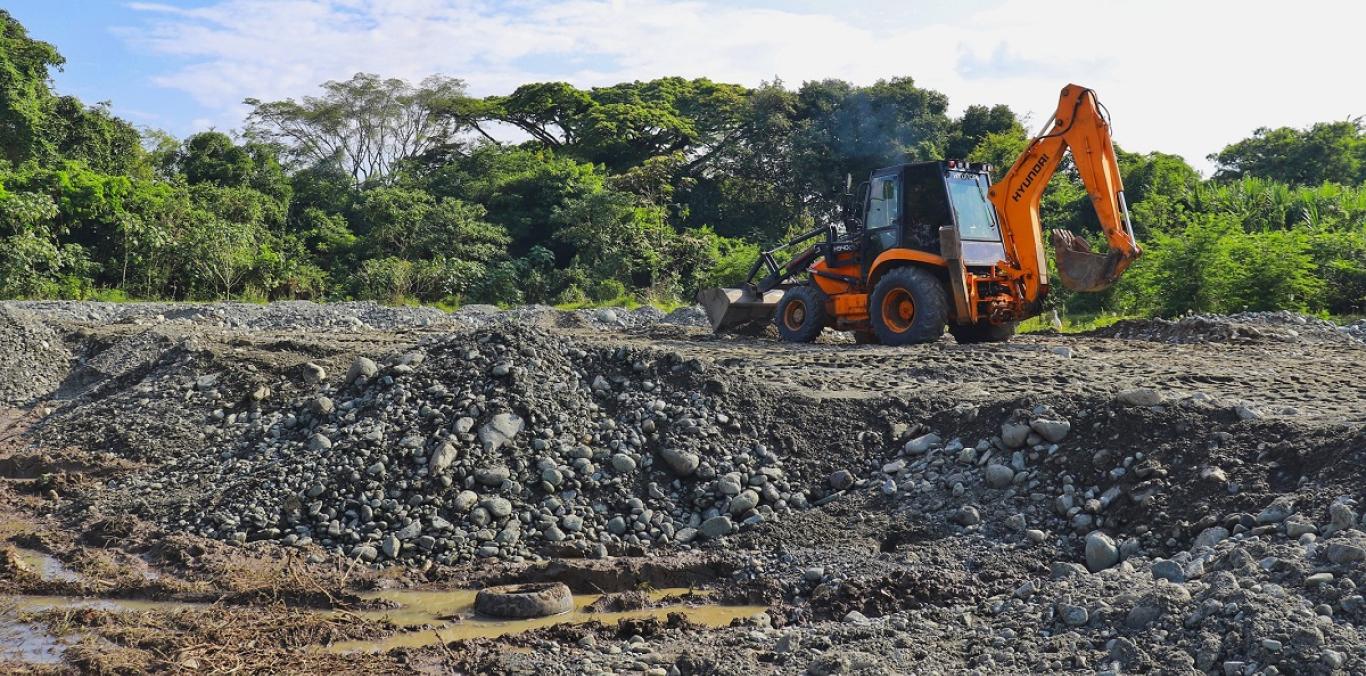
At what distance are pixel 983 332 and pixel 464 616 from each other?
7366 mm

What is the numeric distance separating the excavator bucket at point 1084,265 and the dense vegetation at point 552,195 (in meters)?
4.87

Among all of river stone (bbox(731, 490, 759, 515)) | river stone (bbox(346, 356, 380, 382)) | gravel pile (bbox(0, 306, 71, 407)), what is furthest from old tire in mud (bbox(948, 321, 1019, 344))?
gravel pile (bbox(0, 306, 71, 407))

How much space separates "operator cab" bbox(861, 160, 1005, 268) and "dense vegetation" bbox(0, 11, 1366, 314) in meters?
5.15

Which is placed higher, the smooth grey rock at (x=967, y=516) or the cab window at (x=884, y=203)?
the cab window at (x=884, y=203)

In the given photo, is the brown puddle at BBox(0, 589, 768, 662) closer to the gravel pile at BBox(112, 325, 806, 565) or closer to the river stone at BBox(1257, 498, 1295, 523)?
the gravel pile at BBox(112, 325, 806, 565)

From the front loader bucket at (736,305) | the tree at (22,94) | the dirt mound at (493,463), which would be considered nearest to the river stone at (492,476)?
the dirt mound at (493,463)

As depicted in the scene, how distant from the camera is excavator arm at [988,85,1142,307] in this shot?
9.94m

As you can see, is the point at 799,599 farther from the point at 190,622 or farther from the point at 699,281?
the point at 699,281

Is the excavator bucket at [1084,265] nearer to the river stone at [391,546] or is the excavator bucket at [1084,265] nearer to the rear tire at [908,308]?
the rear tire at [908,308]

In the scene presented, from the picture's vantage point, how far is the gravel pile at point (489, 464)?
590 cm

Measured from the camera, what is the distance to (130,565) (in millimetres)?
5715

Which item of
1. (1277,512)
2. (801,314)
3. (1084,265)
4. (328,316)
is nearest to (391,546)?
(1277,512)

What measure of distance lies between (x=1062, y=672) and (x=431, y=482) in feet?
11.7

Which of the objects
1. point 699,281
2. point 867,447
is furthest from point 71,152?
point 867,447
